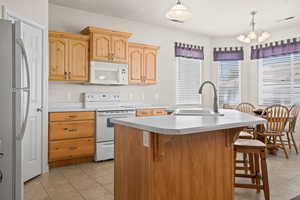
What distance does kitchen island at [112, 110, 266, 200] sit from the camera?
166 cm

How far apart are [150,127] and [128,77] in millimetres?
3197

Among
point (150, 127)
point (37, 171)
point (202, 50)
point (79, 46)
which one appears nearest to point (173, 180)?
point (150, 127)

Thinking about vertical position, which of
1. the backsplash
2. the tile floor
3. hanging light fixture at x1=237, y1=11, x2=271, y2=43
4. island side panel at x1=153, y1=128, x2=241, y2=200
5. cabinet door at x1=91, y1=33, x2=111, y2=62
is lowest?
the tile floor

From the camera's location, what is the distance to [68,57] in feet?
12.9

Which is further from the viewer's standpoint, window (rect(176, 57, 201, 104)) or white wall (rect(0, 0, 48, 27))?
window (rect(176, 57, 201, 104))

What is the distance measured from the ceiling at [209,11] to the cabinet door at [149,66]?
0.71m

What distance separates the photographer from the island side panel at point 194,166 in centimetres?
169

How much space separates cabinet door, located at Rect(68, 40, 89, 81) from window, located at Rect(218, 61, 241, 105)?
3.79 meters

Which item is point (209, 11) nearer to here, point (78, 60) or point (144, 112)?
point (144, 112)

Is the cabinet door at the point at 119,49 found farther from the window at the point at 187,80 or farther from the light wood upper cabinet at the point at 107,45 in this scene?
the window at the point at 187,80

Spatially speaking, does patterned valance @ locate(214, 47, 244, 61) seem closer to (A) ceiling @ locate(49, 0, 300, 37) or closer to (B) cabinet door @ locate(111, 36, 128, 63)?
(A) ceiling @ locate(49, 0, 300, 37)

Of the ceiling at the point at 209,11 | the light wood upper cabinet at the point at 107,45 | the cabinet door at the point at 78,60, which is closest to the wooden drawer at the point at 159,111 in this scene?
the light wood upper cabinet at the point at 107,45

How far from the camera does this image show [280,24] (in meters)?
5.21

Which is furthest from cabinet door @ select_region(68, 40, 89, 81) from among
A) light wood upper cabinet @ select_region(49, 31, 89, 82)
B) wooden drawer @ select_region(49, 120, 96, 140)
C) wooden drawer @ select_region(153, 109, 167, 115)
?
wooden drawer @ select_region(153, 109, 167, 115)
